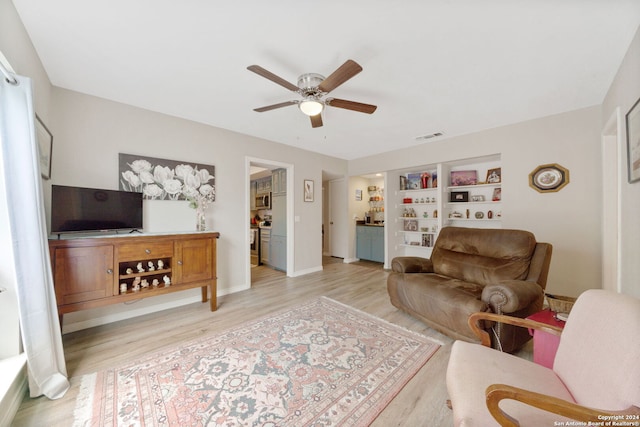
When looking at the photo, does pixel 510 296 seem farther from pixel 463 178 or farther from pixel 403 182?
pixel 403 182

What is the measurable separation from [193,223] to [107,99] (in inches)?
64.8

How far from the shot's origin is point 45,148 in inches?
80.0

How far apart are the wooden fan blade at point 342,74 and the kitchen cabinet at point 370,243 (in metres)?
4.05

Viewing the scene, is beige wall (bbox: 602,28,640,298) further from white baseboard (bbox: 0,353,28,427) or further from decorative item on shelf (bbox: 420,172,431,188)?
white baseboard (bbox: 0,353,28,427)

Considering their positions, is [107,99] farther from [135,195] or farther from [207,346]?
[207,346]

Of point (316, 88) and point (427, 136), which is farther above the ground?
point (427, 136)

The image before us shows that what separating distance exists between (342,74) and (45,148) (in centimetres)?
266

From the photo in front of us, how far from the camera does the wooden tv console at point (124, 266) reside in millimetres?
1979

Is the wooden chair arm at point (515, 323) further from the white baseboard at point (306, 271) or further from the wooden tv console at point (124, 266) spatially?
→ the white baseboard at point (306, 271)

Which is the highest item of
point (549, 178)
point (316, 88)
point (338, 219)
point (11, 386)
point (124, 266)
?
point (316, 88)

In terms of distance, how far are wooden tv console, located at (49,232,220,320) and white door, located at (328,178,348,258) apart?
3.50m

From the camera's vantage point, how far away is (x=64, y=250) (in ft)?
6.47

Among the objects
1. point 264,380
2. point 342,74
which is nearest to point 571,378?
Answer: point 264,380

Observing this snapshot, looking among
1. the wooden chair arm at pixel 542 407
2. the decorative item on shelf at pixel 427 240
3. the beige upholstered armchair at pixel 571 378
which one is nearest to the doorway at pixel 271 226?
the decorative item on shelf at pixel 427 240
